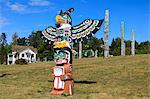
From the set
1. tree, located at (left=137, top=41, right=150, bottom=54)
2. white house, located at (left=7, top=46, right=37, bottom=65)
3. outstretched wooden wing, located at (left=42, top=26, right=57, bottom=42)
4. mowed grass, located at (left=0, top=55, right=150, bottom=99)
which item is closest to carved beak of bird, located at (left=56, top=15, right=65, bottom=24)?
outstretched wooden wing, located at (left=42, top=26, right=57, bottom=42)

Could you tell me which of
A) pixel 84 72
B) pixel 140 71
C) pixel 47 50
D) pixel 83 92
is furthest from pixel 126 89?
pixel 47 50

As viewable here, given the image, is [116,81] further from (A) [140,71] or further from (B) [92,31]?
(B) [92,31]

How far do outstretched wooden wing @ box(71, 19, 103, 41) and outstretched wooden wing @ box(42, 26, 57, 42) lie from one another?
3.50ft

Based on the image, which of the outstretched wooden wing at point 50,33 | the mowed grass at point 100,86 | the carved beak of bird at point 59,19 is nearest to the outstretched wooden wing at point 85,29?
the carved beak of bird at point 59,19

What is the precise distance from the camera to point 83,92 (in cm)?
1734

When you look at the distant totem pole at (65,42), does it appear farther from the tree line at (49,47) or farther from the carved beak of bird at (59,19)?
the tree line at (49,47)

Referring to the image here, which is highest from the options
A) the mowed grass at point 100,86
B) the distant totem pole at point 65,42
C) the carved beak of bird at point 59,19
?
the carved beak of bird at point 59,19

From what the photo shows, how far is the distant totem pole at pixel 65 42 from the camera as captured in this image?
644 inches

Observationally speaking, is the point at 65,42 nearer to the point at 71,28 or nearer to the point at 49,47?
the point at 71,28

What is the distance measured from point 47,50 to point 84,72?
177ft

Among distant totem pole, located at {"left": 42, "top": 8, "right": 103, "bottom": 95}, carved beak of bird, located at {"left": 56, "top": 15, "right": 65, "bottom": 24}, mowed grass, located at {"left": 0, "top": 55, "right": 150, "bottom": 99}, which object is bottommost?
mowed grass, located at {"left": 0, "top": 55, "right": 150, "bottom": 99}

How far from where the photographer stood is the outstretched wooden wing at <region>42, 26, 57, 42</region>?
1756cm

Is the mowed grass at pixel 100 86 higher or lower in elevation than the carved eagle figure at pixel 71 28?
lower

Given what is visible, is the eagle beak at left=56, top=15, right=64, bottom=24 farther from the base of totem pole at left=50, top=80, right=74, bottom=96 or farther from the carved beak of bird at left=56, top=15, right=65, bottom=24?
the base of totem pole at left=50, top=80, right=74, bottom=96
